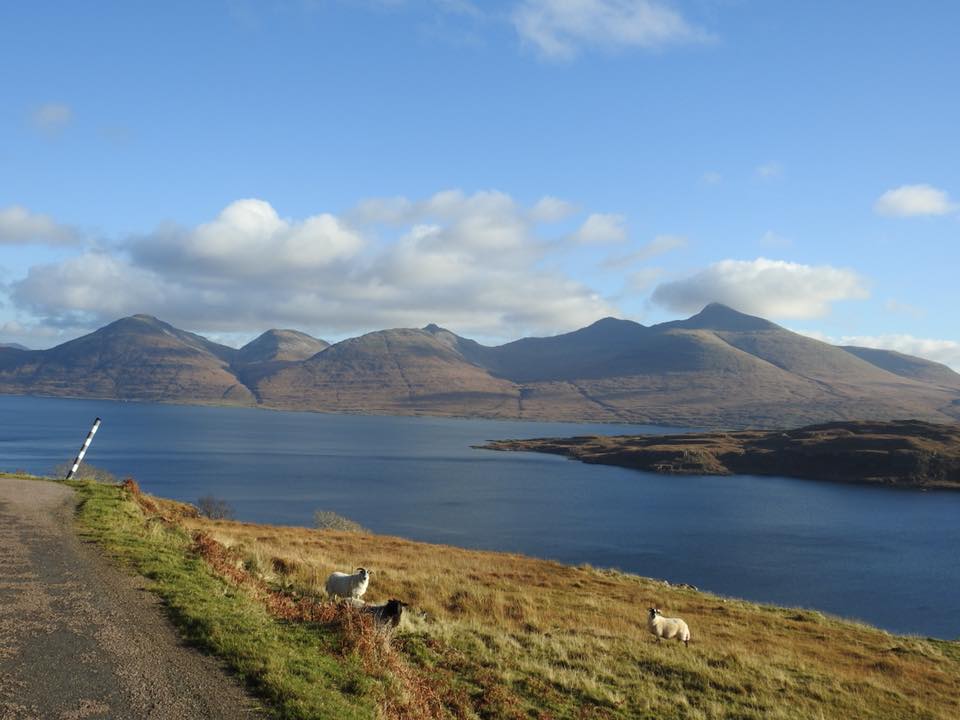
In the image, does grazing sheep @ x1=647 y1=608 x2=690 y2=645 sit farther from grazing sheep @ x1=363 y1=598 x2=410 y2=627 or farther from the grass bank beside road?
grazing sheep @ x1=363 y1=598 x2=410 y2=627

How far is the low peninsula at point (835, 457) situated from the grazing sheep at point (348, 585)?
Answer: 522ft

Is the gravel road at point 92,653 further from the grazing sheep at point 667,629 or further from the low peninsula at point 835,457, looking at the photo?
the low peninsula at point 835,457

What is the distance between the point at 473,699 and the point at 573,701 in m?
2.89

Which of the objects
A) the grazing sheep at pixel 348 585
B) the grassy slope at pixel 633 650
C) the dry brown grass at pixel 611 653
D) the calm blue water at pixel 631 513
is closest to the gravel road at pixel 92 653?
the dry brown grass at pixel 611 653

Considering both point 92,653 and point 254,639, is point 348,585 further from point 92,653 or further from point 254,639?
point 92,653

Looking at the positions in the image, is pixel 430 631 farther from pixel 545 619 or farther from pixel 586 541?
pixel 586 541

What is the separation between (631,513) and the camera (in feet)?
340

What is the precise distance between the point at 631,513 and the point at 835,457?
98.2m

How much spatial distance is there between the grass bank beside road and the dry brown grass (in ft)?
0.25

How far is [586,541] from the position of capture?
262ft

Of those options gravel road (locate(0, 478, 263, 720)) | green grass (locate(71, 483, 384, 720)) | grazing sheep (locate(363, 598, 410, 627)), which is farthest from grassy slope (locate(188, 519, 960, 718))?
gravel road (locate(0, 478, 263, 720))

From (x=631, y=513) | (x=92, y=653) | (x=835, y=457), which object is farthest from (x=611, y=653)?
(x=835, y=457)

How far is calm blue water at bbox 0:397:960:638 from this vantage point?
64.6 metres

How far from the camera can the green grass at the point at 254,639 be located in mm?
9316
